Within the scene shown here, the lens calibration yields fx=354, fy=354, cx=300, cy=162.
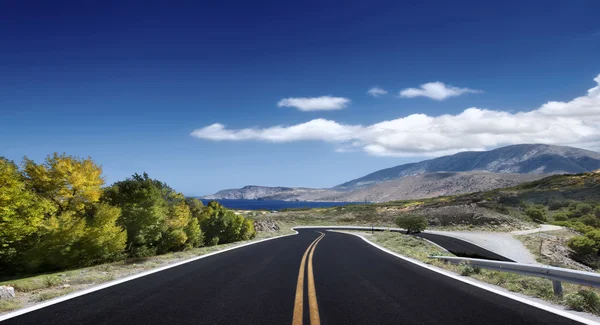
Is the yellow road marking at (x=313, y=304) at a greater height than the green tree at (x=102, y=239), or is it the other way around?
the green tree at (x=102, y=239)

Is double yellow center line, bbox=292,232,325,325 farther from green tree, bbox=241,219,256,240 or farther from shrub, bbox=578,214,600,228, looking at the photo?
shrub, bbox=578,214,600,228

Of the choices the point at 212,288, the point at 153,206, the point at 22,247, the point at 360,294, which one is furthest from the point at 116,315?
the point at 153,206

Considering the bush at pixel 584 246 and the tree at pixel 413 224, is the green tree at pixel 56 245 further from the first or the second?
the bush at pixel 584 246

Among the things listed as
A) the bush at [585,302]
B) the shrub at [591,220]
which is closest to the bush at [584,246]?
the shrub at [591,220]

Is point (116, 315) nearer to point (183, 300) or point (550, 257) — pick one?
point (183, 300)

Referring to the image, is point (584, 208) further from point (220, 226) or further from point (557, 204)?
point (220, 226)

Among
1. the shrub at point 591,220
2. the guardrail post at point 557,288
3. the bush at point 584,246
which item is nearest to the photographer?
the guardrail post at point 557,288

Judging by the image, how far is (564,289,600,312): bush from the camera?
5879 mm

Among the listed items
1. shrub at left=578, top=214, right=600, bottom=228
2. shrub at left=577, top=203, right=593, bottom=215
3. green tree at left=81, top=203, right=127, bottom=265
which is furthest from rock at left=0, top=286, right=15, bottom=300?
shrub at left=577, top=203, right=593, bottom=215

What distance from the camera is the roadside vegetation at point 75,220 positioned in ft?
47.6

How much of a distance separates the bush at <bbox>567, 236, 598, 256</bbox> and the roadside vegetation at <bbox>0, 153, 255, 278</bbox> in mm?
36635

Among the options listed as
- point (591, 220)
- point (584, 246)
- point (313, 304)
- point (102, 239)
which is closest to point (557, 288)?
point (313, 304)

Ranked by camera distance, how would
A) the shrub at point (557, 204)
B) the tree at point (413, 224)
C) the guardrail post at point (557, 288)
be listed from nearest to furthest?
the guardrail post at point (557, 288) → the tree at point (413, 224) → the shrub at point (557, 204)

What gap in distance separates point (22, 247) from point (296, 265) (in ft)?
39.5
